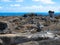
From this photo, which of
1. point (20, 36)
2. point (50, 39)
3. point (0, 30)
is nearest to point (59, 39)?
point (50, 39)

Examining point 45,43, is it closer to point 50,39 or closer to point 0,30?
point 50,39

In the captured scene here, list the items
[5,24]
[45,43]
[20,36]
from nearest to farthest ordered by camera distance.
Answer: [45,43], [20,36], [5,24]

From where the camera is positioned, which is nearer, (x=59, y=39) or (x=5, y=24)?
(x=59, y=39)

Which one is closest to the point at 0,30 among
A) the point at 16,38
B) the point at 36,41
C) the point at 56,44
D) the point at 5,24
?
the point at 5,24

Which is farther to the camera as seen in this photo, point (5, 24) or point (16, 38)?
point (5, 24)

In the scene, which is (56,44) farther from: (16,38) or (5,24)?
(5,24)

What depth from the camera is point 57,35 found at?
351 inches

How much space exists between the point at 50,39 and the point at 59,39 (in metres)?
0.39

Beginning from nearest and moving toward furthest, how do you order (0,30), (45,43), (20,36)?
(45,43), (20,36), (0,30)

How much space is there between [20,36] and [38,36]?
77 centimetres

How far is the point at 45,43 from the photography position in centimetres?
806

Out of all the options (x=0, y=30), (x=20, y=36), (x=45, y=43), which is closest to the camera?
(x=45, y=43)

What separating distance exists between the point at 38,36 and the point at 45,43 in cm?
60

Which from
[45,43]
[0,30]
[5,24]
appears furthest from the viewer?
[5,24]
